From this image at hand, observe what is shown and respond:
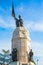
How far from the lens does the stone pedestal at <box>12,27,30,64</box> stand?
25.2 m

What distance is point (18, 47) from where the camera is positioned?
83.9 ft

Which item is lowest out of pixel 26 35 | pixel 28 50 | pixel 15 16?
pixel 28 50

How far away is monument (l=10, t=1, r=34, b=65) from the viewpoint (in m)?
25.1

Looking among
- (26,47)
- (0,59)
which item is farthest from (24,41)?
(0,59)

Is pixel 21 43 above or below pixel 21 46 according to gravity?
above

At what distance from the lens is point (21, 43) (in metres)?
25.6

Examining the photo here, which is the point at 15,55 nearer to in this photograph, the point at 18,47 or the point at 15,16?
the point at 18,47

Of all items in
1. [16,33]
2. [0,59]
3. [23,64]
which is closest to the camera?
[23,64]

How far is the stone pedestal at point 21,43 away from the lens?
25203 mm

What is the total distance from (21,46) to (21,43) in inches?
13.4

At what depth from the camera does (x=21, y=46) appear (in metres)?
25.5

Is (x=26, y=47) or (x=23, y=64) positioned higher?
(x=26, y=47)

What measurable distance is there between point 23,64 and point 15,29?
440 centimetres

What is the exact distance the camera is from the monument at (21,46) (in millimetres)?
25141
